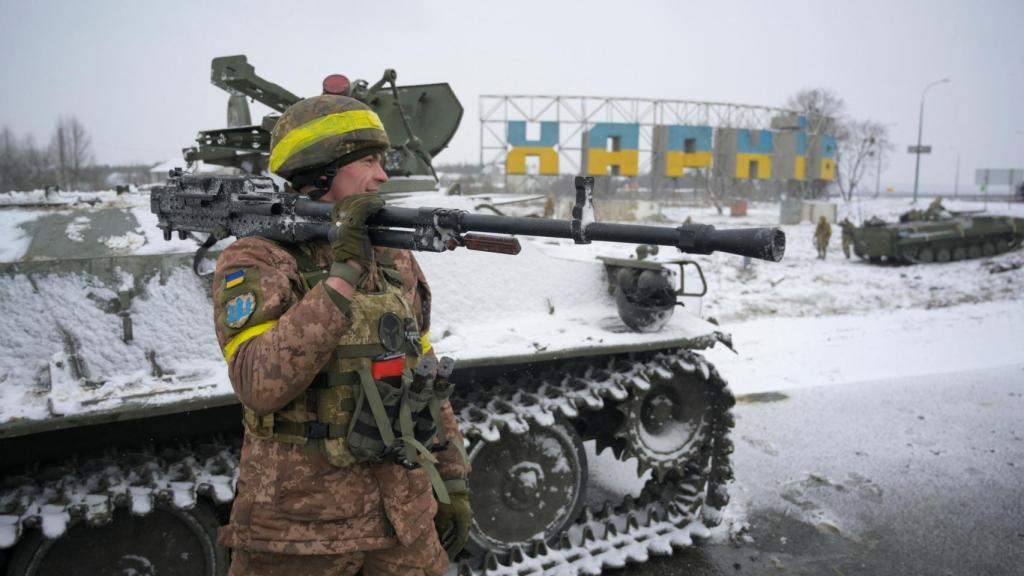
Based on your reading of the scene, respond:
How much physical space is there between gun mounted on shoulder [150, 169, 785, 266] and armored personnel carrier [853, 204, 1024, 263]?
17469mm

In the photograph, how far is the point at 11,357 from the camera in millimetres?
2973

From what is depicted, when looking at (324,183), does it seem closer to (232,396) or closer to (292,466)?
(292,466)

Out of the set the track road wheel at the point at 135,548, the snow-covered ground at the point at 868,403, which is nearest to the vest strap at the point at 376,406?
the track road wheel at the point at 135,548

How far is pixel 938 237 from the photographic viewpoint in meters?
17.4

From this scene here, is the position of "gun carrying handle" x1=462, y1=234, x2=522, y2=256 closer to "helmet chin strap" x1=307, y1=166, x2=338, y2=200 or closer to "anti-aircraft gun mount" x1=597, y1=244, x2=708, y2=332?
"helmet chin strap" x1=307, y1=166, x2=338, y2=200

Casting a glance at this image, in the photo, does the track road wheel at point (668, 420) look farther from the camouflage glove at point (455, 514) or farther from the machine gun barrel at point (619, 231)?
the machine gun barrel at point (619, 231)

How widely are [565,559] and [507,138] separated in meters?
20.8

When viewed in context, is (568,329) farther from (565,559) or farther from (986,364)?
(986,364)

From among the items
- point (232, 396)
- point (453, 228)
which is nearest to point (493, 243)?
point (453, 228)

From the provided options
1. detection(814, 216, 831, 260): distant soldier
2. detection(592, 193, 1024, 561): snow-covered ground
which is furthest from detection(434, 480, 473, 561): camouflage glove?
detection(814, 216, 831, 260): distant soldier

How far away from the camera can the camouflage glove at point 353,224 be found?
1.95m

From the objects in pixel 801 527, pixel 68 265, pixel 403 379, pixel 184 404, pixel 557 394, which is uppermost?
pixel 68 265

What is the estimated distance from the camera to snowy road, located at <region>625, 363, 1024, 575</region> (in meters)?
4.36

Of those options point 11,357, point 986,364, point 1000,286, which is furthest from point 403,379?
point 1000,286
